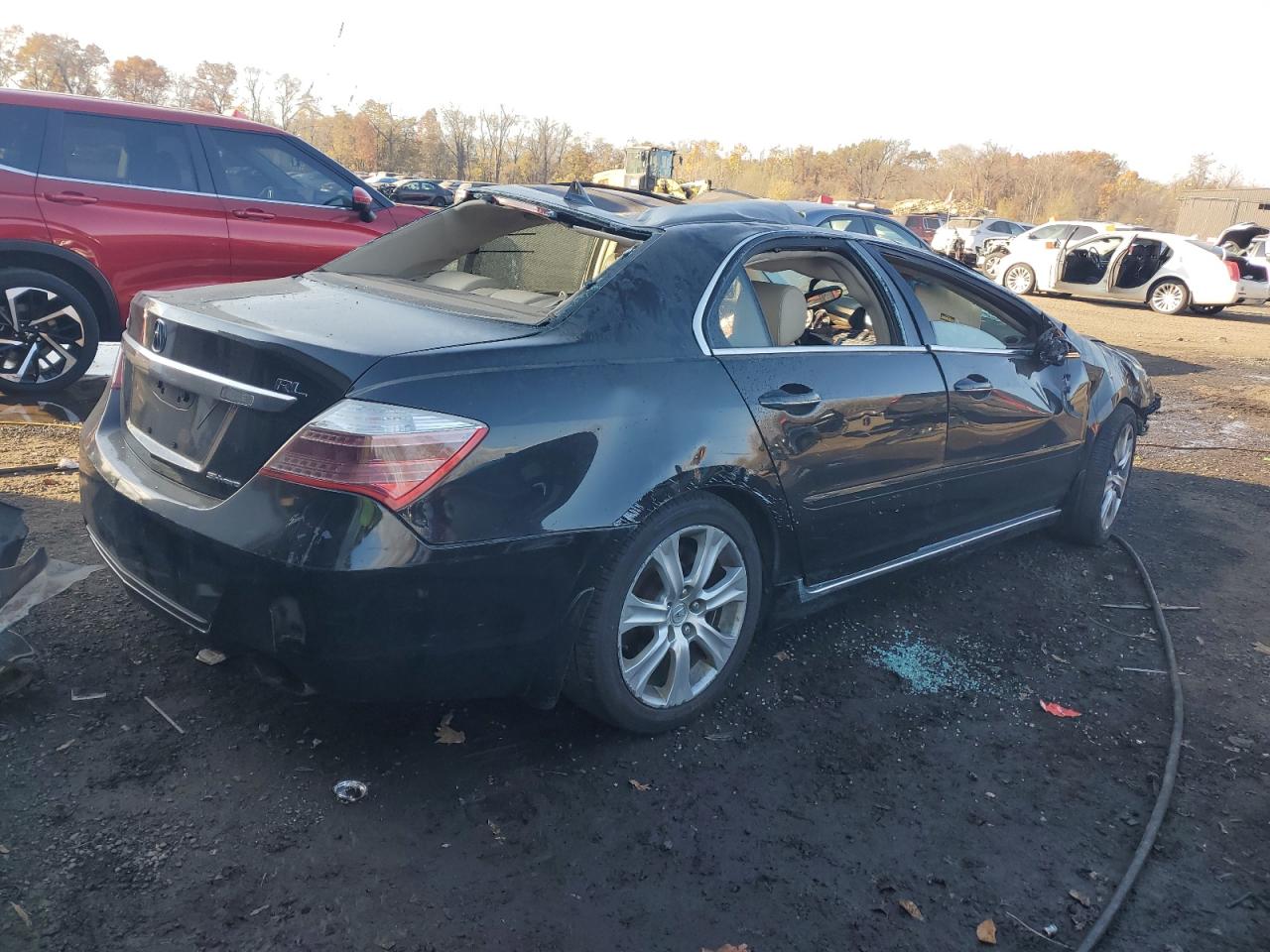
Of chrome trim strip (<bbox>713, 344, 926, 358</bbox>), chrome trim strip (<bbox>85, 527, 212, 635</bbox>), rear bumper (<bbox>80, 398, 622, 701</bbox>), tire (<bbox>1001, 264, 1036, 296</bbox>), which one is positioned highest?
chrome trim strip (<bbox>713, 344, 926, 358</bbox>)

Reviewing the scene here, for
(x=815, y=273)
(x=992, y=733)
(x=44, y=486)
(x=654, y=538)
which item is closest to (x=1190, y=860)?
(x=992, y=733)

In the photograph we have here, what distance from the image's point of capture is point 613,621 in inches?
111

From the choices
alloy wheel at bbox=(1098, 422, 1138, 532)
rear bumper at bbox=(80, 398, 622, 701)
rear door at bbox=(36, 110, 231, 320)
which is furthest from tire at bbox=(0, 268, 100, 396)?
alloy wheel at bbox=(1098, 422, 1138, 532)

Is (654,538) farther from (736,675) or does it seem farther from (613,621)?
(736,675)

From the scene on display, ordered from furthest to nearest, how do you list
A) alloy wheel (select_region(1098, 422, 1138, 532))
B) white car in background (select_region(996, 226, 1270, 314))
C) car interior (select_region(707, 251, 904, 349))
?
1. white car in background (select_region(996, 226, 1270, 314))
2. alloy wheel (select_region(1098, 422, 1138, 532))
3. car interior (select_region(707, 251, 904, 349))

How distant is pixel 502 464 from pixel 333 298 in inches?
39.6

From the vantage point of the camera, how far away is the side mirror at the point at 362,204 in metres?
7.29

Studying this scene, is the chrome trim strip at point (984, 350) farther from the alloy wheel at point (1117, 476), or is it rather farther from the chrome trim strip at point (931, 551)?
the alloy wheel at point (1117, 476)

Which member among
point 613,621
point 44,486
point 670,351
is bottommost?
point 44,486

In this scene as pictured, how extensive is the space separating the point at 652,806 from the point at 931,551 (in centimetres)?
183

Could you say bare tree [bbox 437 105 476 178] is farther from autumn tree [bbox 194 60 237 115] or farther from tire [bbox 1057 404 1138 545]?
tire [bbox 1057 404 1138 545]

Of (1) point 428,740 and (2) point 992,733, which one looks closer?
(1) point 428,740

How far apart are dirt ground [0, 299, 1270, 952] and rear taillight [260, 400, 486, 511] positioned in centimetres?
64

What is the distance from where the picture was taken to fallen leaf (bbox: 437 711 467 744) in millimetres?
2996
